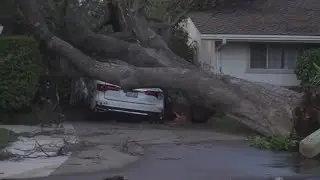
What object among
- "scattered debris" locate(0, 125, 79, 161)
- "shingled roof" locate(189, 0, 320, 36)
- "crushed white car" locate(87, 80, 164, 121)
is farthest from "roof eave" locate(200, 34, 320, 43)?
"scattered debris" locate(0, 125, 79, 161)

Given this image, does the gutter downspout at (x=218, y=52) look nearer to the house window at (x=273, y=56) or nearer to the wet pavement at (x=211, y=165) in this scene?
the house window at (x=273, y=56)

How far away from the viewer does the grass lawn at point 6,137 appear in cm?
1407

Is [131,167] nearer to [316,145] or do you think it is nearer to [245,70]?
[316,145]

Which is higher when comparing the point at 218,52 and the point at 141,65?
the point at 218,52

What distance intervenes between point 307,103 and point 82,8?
9789 mm

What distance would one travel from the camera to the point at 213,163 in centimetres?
1267

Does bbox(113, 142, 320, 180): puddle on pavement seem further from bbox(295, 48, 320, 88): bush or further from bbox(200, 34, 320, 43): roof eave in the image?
bbox(200, 34, 320, 43): roof eave

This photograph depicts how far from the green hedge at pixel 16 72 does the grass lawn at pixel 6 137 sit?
226cm

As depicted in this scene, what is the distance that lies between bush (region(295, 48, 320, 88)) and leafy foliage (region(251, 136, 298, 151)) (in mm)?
6906

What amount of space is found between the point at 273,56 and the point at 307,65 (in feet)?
7.80

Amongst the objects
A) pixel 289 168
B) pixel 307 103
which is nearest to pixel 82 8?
pixel 307 103

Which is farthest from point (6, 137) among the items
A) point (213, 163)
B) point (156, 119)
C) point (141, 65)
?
point (156, 119)

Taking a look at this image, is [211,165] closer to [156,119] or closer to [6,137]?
[6,137]

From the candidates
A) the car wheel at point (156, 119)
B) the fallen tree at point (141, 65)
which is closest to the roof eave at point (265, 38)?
the fallen tree at point (141, 65)
